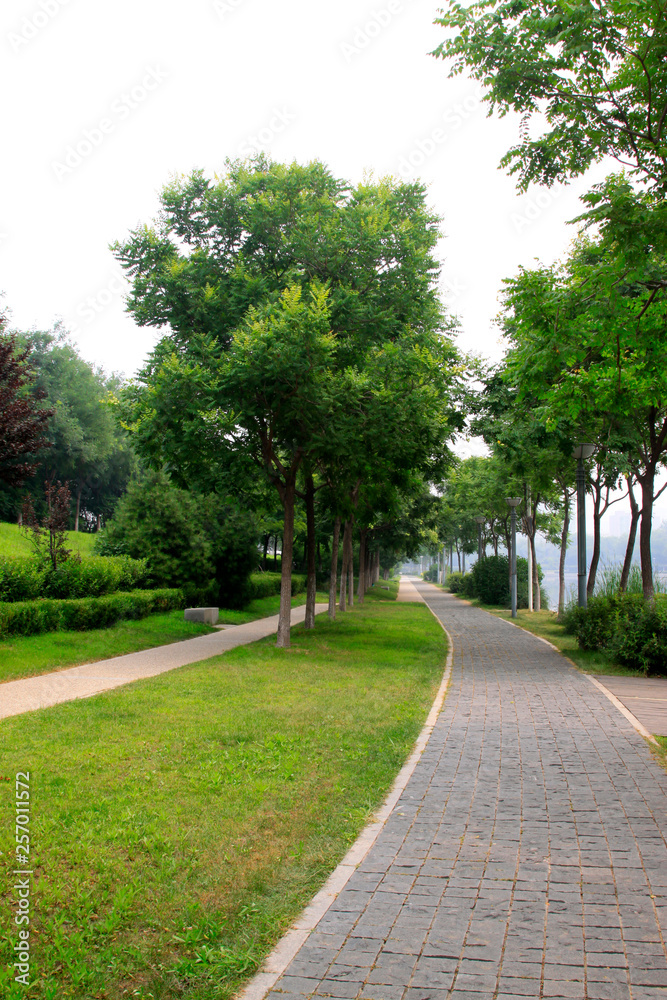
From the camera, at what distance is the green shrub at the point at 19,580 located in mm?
14570

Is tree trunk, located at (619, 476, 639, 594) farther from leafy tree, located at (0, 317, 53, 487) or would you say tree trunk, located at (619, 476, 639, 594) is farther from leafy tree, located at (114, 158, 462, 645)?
leafy tree, located at (0, 317, 53, 487)

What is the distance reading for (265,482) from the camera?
1902 cm

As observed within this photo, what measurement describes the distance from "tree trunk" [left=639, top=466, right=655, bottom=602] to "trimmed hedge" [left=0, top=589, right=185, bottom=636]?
11.2 metres

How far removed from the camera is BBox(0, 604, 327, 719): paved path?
932 cm

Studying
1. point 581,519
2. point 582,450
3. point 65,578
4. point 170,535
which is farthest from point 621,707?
point 170,535

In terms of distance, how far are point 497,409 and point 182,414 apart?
695 centimetres

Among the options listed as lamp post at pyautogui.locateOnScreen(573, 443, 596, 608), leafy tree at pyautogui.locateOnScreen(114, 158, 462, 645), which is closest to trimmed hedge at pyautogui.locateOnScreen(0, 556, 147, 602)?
leafy tree at pyautogui.locateOnScreen(114, 158, 462, 645)

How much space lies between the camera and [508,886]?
4.09 metres

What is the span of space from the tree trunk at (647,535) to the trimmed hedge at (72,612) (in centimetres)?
1118

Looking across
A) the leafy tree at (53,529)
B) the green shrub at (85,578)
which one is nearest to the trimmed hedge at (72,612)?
the green shrub at (85,578)

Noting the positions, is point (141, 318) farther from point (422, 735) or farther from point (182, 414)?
point (422, 735)

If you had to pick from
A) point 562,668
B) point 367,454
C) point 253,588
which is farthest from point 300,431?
point 253,588

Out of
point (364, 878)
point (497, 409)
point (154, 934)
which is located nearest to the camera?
point (154, 934)

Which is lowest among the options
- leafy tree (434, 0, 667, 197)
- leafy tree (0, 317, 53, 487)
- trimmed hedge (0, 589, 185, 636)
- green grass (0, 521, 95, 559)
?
trimmed hedge (0, 589, 185, 636)
